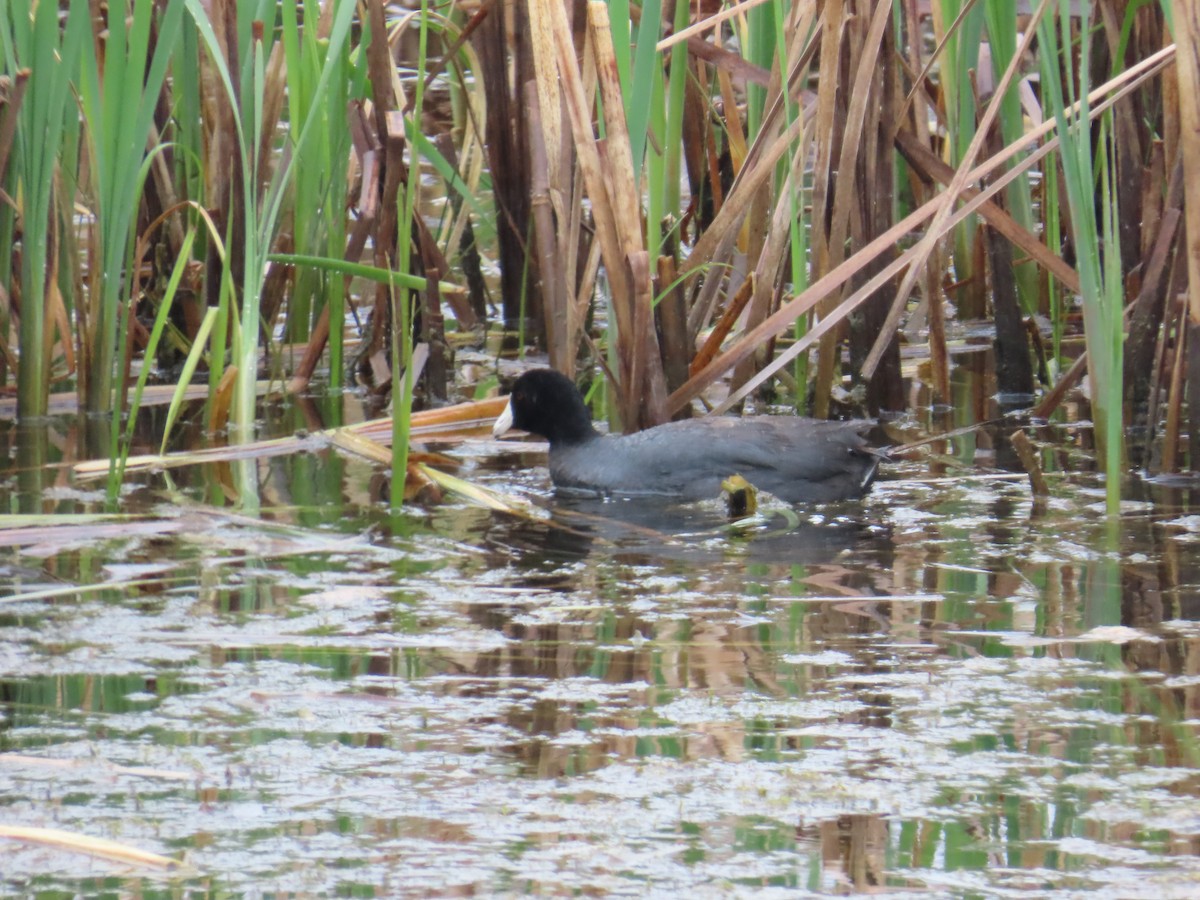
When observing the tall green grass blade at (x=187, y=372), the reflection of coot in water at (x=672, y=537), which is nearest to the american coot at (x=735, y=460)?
the reflection of coot in water at (x=672, y=537)

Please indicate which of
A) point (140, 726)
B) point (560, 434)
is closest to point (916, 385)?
point (560, 434)

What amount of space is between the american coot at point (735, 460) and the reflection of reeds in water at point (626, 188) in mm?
157

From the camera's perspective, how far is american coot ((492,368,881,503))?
452 cm

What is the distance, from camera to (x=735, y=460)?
4.53m

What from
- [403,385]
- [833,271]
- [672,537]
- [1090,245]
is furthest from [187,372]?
[1090,245]

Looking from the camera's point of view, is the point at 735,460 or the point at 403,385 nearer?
the point at 403,385

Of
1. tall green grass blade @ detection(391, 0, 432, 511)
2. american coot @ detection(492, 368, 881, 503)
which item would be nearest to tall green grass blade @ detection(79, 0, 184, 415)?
tall green grass blade @ detection(391, 0, 432, 511)

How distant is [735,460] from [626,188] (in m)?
0.73

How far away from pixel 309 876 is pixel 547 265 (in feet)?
9.20

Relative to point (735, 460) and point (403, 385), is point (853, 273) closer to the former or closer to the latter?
point (735, 460)

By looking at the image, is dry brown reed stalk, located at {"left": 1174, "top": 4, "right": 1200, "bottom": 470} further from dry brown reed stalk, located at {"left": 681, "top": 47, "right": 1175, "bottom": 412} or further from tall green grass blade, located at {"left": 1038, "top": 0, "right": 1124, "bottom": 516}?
dry brown reed stalk, located at {"left": 681, "top": 47, "right": 1175, "bottom": 412}

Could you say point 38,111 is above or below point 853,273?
above

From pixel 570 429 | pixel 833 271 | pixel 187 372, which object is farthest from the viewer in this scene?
pixel 570 429

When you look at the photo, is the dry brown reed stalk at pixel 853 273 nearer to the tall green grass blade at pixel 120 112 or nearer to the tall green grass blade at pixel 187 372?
the tall green grass blade at pixel 187 372
